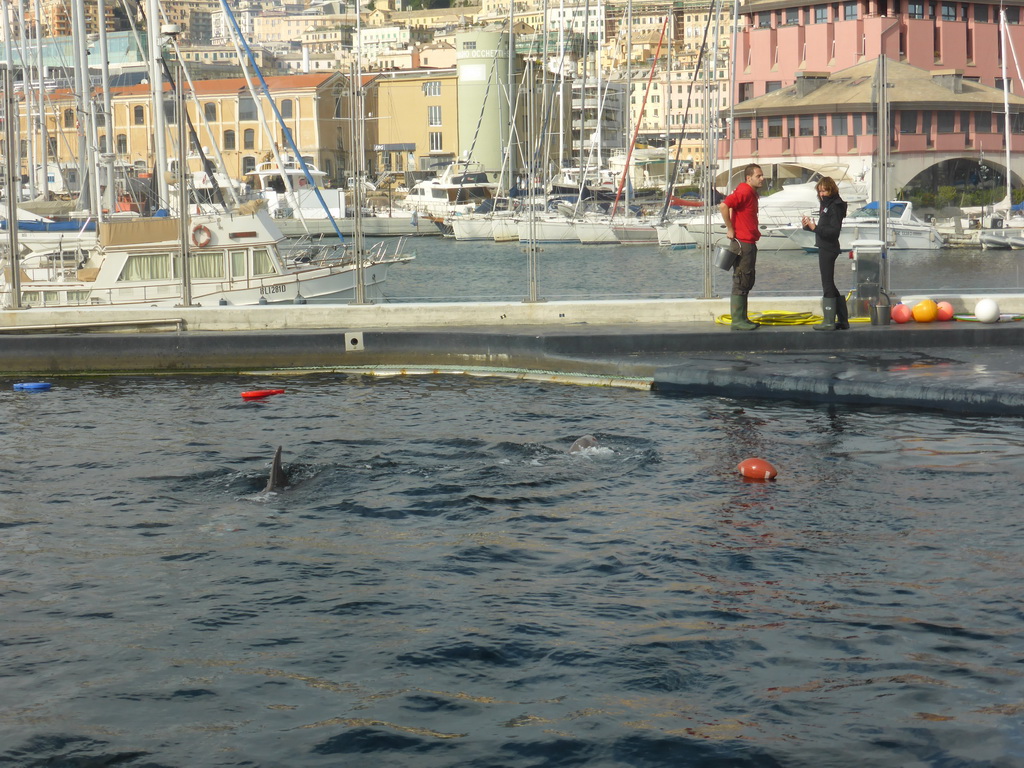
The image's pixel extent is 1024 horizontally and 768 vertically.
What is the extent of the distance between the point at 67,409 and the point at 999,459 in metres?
11.2

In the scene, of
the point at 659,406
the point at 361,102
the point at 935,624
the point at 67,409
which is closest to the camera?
the point at 935,624

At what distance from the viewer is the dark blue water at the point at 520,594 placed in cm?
714

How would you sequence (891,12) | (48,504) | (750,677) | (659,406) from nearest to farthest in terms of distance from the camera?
1. (750,677)
2. (48,504)
3. (659,406)
4. (891,12)

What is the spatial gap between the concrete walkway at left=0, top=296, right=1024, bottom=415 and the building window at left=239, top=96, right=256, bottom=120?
99211mm

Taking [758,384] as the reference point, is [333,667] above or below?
below

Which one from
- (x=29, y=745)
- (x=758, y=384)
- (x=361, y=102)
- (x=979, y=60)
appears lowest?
(x=29, y=745)

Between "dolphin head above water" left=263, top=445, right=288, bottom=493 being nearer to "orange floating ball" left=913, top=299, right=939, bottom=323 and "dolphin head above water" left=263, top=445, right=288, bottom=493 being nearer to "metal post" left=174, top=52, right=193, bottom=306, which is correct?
"metal post" left=174, top=52, right=193, bottom=306

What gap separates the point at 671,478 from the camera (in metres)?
12.3

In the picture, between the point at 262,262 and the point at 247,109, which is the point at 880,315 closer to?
the point at 262,262

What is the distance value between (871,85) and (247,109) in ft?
210

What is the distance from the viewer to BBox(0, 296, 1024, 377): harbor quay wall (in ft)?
58.2

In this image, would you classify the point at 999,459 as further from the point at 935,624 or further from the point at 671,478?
the point at 935,624

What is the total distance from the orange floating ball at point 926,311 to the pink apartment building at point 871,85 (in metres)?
48.1

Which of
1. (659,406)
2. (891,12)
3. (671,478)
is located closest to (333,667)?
(671,478)
